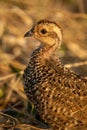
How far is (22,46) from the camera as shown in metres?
11.4

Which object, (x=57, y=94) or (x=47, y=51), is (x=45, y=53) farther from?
(x=57, y=94)

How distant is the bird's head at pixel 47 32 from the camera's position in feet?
24.8

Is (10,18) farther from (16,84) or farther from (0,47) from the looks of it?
(16,84)

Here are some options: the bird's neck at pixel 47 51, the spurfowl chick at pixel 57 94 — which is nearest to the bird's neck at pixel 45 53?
the bird's neck at pixel 47 51

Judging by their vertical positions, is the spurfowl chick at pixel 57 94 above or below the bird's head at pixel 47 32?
below

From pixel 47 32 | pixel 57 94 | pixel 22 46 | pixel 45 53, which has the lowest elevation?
pixel 57 94

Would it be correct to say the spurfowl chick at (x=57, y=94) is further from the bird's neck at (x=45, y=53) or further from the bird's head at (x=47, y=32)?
the bird's head at (x=47, y=32)

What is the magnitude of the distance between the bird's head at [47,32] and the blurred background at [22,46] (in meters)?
0.95

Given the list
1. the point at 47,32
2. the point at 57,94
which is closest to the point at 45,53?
the point at 47,32

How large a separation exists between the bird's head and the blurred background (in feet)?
3.10

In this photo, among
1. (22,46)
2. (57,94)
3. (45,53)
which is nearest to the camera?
(57,94)

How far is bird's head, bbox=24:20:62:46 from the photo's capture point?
754 centimetres

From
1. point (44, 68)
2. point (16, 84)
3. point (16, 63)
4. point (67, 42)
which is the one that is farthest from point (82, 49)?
point (44, 68)

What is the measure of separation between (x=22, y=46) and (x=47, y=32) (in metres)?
3.81
